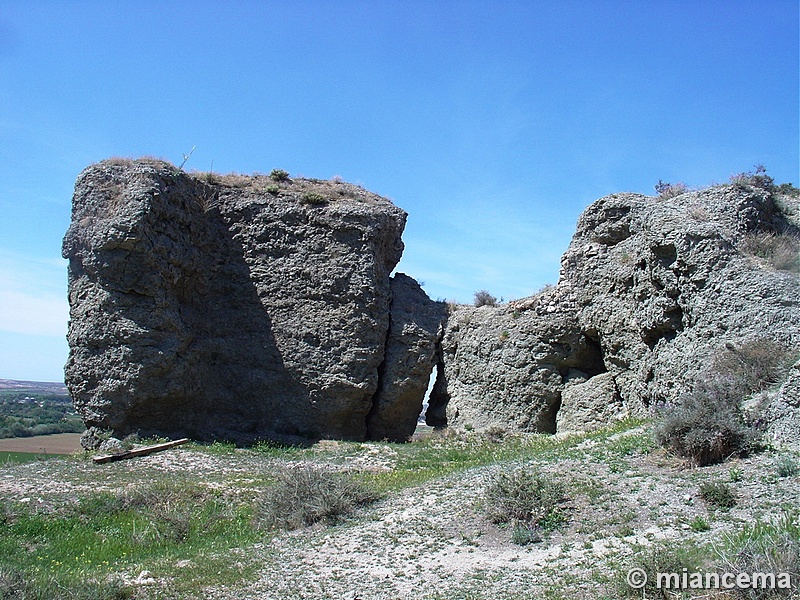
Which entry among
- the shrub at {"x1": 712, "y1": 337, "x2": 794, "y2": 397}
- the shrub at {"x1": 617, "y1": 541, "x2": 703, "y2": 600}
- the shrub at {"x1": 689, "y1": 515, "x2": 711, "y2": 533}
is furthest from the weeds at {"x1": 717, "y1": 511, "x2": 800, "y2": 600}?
the shrub at {"x1": 712, "y1": 337, "x2": 794, "y2": 397}

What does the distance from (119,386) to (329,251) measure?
24.0ft

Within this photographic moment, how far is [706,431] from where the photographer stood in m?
9.63

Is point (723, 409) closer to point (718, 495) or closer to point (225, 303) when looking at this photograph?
point (718, 495)

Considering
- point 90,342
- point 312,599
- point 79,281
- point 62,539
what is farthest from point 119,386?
point 312,599

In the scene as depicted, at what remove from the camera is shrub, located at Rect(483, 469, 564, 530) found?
8742 millimetres

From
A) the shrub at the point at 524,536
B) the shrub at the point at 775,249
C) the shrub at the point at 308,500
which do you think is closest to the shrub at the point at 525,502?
the shrub at the point at 524,536

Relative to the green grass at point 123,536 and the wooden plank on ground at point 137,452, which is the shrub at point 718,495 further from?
the wooden plank on ground at point 137,452

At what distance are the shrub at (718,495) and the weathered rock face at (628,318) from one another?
193 inches

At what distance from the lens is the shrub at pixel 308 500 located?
10.4m

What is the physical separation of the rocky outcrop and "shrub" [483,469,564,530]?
11923 mm

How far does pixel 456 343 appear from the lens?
851 inches

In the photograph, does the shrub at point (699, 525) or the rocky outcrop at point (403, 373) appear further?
the rocky outcrop at point (403, 373)

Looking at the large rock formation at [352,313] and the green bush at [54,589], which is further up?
the large rock formation at [352,313]

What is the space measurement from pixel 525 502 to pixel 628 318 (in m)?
8.94
